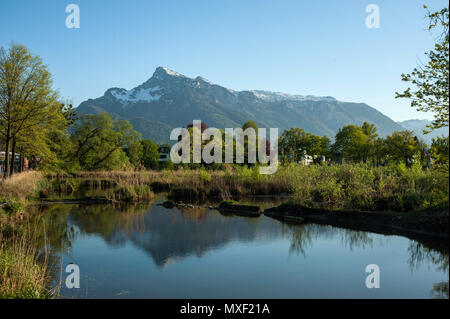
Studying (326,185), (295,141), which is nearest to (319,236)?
(326,185)

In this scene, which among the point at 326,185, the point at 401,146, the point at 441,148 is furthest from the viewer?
the point at 401,146

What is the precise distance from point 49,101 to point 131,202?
420 inches

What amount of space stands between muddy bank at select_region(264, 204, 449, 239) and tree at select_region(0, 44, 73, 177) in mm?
17489

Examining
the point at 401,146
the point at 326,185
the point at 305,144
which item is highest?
the point at 305,144

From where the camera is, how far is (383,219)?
11.9 meters

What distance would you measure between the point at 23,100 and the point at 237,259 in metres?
21.2

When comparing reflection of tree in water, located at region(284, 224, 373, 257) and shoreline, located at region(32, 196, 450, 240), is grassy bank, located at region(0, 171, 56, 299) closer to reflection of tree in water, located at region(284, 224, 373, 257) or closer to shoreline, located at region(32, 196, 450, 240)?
reflection of tree in water, located at region(284, 224, 373, 257)

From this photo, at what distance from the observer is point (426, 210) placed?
10.9 metres

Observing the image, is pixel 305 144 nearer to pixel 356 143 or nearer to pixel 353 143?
pixel 353 143

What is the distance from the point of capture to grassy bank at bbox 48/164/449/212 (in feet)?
42.9

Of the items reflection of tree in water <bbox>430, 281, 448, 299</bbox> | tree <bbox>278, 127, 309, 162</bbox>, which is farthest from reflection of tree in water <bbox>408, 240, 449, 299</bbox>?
tree <bbox>278, 127, 309, 162</bbox>
